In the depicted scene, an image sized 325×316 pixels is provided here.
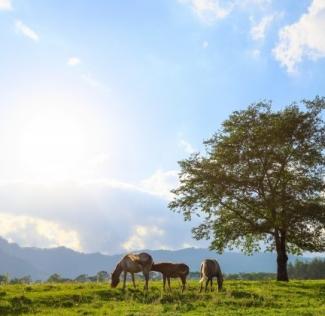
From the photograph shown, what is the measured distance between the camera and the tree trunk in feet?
158

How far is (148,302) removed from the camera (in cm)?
2802

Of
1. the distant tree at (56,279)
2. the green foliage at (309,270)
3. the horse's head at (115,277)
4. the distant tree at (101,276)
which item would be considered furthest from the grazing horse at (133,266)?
the green foliage at (309,270)

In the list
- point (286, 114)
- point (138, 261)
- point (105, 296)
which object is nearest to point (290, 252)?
point (286, 114)

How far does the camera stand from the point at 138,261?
35.6m

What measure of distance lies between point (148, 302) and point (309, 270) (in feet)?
477

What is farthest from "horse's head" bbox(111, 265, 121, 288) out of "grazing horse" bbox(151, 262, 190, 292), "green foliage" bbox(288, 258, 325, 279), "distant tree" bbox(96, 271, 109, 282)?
"green foliage" bbox(288, 258, 325, 279)

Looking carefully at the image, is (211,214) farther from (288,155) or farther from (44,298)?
(44,298)

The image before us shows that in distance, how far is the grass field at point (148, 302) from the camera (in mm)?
24625

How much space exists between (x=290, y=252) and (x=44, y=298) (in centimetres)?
3017

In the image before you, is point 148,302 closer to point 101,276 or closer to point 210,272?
point 210,272

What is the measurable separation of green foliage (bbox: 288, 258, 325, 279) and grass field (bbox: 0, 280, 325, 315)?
129 meters

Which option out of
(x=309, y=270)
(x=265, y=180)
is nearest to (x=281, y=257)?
(x=265, y=180)

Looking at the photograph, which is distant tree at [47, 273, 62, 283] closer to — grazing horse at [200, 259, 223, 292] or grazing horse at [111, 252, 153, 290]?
grazing horse at [111, 252, 153, 290]

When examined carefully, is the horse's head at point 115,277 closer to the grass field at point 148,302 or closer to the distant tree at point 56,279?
the grass field at point 148,302
